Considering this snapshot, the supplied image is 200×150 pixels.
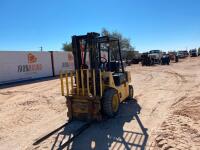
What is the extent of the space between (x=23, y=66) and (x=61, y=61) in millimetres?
5723

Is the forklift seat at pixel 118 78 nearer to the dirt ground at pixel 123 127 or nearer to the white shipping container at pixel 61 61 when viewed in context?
the dirt ground at pixel 123 127

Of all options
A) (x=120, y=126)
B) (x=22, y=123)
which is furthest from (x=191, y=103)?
(x=22, y=123)

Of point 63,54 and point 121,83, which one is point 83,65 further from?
point 63,54

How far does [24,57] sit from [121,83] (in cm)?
1464

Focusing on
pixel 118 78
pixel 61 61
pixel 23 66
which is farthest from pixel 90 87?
pixel 61 61

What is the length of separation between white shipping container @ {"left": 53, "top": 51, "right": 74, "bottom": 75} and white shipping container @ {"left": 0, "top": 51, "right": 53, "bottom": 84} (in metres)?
0.96

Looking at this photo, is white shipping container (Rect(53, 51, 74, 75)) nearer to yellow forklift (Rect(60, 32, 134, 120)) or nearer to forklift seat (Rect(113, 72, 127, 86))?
forklift seat (Rect(113, 72, 127, 86))

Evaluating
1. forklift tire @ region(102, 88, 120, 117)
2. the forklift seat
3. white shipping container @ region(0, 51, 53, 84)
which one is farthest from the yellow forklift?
white shipping container @ region(0, 51, 53, 84)

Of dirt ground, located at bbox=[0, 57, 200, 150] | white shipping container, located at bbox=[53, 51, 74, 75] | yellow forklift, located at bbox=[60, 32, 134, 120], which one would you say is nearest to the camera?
dirt ground, located at bbox=[0, 57, 200, 150]

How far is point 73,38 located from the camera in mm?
7664

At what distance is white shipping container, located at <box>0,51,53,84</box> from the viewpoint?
19297 mm

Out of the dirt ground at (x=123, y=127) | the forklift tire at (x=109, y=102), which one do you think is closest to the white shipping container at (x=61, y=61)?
the dirt ground at (x=123, y=127)

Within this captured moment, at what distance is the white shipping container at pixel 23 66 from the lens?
63.3ft

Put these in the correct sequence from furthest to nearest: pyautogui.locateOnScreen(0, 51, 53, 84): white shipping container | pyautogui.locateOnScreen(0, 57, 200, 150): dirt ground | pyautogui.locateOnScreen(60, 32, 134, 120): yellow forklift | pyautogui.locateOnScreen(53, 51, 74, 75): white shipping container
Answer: pyautogui.locateOnScreen(53, 51, 74, 75): white shipping container → pyautogui.locateOnScreen(0, 51, 53, 84): white shipping container → pyautogui.locateOnScreen(60, 32, 134, 120): yellow forklift → pyautogui.locateOnScreen(0, 57, 200, 150): dirt ground
